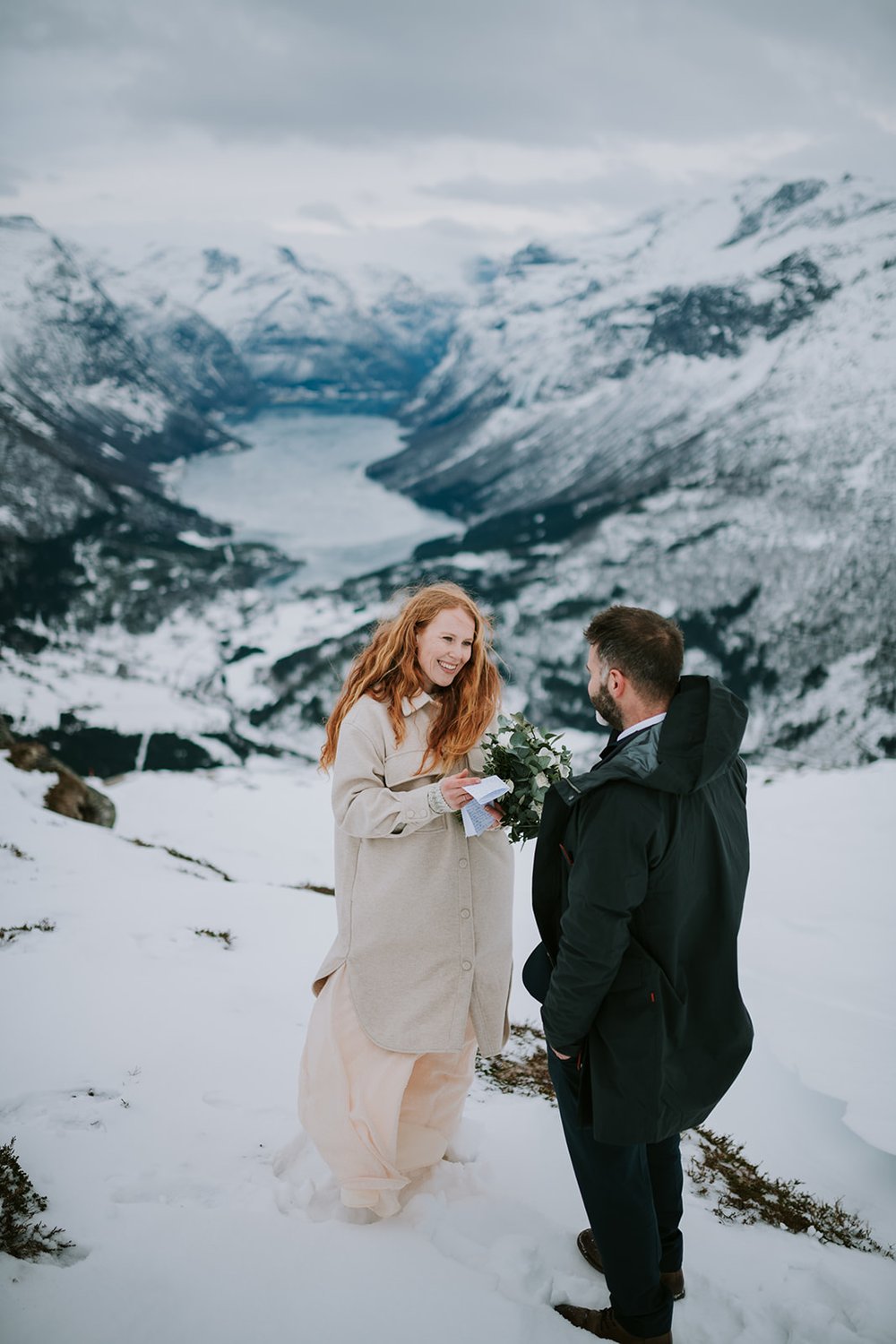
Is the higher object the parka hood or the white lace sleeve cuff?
the parka hood

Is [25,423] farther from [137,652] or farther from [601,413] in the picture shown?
[601,413]

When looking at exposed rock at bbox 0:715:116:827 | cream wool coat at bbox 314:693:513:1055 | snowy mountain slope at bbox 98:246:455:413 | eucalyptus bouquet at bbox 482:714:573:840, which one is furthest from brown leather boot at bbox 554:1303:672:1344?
snowy mountain slope at bbox 98:246:455:413

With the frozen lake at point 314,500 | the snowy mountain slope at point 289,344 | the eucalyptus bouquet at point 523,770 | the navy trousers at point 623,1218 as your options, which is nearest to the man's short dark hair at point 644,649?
the eucalyptus bouquet at point 523,770

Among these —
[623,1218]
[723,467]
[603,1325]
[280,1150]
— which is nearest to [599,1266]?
[603,1325]

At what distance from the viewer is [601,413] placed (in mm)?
96312

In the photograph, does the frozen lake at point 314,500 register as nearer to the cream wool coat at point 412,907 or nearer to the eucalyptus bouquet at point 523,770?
the cream wool coat at point 412,907

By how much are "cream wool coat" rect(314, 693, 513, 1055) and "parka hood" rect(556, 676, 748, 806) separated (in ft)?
2.41

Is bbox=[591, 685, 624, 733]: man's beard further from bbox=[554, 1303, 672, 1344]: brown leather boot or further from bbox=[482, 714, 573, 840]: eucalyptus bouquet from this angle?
bbox=[554, 1303, 672, 1344]: brown leather boot

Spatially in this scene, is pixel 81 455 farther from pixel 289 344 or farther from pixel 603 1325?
pixel 289 344

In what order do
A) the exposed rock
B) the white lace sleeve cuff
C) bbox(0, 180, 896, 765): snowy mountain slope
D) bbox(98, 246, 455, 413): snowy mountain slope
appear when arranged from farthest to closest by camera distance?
1. bbox(98, 246, 455, 413): snowy mountain slope
2. bbox(0, 180, 896, 765): snowy mountain slope
3. the exposed rock
4. the white lace sleeve cuff

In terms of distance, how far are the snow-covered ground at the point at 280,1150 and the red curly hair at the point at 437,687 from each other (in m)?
1.76

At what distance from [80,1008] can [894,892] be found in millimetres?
7255

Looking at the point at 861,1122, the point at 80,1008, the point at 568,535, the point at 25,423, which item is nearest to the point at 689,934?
the point at 861,1122

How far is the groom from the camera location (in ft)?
7.60
